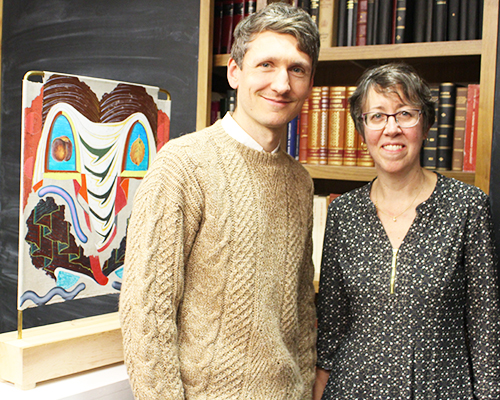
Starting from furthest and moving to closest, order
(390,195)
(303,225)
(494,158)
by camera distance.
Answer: (494,158) < (390,195) < (303,225)

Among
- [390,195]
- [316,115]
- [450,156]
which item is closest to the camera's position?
[390,195]

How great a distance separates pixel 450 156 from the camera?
182 centimetres

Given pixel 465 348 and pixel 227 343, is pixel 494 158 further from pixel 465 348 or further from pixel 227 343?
pixel 227 343

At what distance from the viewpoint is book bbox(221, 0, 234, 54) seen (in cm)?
206

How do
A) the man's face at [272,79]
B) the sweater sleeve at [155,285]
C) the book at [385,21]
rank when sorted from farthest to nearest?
the book at [385,21] → the man's face at [272,79] → the sweater sleeve at [155,285]

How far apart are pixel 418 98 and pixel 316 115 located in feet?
2.04

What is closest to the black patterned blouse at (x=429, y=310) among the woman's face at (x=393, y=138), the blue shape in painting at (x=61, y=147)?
the woman's face at (x=393, y=138)

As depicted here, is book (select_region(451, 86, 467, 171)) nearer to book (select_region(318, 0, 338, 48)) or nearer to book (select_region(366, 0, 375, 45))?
book (select_region(366, 0, 375, 45))

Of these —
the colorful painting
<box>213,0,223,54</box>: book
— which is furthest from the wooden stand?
<box>213,0,223,54</box>: book

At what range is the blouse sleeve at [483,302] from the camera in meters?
1.33

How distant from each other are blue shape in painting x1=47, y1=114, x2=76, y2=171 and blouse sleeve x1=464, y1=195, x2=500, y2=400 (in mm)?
1054

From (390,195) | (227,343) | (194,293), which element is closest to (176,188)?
(194,293)

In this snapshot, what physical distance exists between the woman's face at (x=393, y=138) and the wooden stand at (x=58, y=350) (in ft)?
2.81

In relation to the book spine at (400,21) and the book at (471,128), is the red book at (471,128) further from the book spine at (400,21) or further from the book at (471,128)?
the book spine at (400,21)
